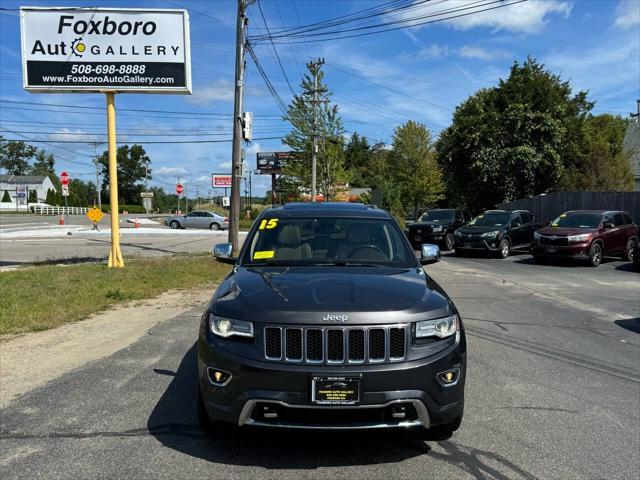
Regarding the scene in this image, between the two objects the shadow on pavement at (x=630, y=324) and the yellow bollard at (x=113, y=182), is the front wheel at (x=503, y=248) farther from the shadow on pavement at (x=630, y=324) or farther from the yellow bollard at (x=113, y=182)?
the yellow bollard at (x=113, y=182)

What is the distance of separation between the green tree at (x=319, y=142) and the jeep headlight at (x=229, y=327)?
122 ft

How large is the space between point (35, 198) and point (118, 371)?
370 ft

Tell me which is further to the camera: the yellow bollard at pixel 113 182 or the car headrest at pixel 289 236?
the yellow bollard at pixel 113 182

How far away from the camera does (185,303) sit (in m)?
9.59

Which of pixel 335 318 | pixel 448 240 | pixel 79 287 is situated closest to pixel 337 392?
→ pixel 335 318

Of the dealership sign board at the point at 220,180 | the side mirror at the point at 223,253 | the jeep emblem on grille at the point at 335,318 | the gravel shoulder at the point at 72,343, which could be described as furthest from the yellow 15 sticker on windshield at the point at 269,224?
the dealership sign board at the point at 220,180

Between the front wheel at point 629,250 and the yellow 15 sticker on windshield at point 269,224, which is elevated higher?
the yellow 15 sticker on windshield at point 269,224

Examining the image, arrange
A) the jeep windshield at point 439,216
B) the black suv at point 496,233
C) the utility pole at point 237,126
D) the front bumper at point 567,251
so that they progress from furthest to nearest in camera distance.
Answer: the jeep windshield at point 439,216, the black suv at point 496,233, the utility pole at point 237,126, the front bumper at point 567,251

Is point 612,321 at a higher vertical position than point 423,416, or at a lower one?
lower

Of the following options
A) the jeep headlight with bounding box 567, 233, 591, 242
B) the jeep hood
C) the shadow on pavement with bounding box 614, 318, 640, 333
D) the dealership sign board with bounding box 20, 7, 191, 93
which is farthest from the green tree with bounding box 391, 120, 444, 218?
the jeep hood

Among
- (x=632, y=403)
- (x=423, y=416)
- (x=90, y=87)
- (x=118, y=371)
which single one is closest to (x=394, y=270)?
(x=423, y=416)

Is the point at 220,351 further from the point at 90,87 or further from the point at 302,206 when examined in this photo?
the point at 90,87

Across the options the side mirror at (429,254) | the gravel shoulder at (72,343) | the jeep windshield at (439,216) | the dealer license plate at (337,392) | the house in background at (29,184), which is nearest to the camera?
the dealer license plate at (337,392)

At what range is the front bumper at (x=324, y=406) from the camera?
3.19 m
